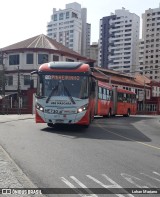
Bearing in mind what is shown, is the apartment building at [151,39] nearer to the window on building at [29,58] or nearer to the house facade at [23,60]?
the house facade at [23,60]

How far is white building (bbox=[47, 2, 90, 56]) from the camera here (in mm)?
97625

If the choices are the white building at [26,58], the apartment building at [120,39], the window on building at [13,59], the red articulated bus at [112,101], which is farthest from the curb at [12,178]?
the apartment building at [120,39]

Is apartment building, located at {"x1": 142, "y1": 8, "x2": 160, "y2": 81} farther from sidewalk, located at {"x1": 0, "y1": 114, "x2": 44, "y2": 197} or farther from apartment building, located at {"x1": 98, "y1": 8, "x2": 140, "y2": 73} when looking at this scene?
sidewalk, located at {"x1": 0, "y1": 114, "x2": 44, "y2": 197}

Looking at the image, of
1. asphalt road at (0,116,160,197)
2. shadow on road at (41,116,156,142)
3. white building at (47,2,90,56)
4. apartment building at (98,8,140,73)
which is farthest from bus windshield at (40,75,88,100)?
apartment building at (98,8,140,73)

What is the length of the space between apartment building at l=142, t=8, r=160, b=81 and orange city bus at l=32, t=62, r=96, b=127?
389ft

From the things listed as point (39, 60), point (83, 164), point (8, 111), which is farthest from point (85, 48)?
point (83, 164)

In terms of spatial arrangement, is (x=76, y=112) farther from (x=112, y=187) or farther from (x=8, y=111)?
(x=8, y=111)

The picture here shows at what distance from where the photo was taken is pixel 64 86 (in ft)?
54.5

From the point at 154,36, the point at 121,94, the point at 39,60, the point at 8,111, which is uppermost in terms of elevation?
the point at 154,36

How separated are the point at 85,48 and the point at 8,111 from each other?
204 feet

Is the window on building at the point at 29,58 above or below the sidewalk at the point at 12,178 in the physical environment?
above

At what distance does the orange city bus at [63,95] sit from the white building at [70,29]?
77.0 meters

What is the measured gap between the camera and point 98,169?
813 centimetres

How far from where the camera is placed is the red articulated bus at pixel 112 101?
29031 millimetres
